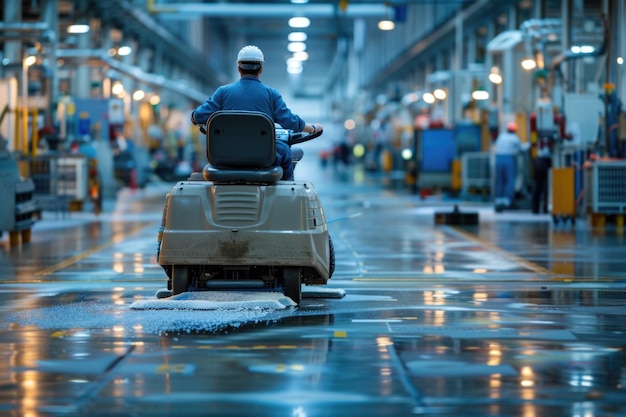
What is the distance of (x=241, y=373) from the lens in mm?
6719

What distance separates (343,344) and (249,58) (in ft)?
10.8

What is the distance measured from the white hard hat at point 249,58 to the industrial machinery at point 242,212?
3.34 feet

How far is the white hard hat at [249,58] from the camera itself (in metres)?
10.4

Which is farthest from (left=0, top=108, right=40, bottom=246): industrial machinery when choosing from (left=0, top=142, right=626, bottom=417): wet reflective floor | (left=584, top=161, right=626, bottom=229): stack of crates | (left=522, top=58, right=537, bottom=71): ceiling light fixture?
(left=522, top=58, right=537, bottom=71): ceiling light fixture

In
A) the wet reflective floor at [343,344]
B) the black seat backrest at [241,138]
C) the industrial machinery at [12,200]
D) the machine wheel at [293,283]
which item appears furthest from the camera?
the industrial machinery at [12,200]

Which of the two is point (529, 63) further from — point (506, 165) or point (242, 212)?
point (242, 212)

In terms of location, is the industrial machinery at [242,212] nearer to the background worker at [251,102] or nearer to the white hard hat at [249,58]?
the background worker at [251,102]

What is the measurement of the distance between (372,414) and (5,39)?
24.7 meters

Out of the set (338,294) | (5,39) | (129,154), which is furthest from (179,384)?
(129,154)

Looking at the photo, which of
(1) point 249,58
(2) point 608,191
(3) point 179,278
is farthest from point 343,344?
(2) point 608,191

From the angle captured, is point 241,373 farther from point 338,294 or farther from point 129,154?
point 129,154

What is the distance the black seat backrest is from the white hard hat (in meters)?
0.97

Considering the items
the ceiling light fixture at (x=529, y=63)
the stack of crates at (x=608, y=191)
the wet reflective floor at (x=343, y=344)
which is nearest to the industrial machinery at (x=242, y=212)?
the wet reflective floor at (x=343, y=344)

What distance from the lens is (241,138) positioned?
9.52m
